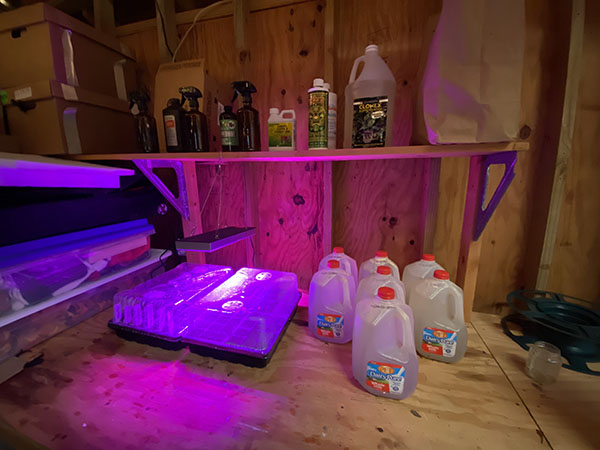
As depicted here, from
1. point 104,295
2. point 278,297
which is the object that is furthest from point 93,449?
point 104,295

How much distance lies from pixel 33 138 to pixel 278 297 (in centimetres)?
133

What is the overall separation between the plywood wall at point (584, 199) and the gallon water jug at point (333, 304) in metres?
0.95

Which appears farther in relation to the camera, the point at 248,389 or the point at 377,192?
the point at 377,192

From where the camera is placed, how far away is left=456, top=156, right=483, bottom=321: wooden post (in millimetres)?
970

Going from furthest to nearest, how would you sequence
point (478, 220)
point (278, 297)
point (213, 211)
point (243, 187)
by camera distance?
1. point (213, 211)
2. point (243, 187)
3. point (278, 297)
4. point (478, 220)

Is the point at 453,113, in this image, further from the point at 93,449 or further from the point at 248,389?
the point at 93,449

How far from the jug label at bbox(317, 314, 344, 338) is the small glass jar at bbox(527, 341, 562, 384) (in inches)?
24.4

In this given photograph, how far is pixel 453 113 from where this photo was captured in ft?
2.22

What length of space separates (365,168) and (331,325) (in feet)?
2.45

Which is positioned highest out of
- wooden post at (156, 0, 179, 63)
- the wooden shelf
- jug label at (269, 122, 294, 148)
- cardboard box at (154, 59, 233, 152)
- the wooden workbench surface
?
wooden post at (156, 0, 179, 63)

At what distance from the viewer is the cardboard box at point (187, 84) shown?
1.16 metres

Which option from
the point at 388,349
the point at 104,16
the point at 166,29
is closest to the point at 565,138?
the point at 388,349

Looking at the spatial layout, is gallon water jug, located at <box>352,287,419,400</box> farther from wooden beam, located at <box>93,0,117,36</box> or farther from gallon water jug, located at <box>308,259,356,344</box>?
wooden beam, located at <box>93,0,117,36</box>

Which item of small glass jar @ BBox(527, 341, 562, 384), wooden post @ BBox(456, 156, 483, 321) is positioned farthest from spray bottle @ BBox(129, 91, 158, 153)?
small glass jar @ BBox(527, 341, 562, 384)
